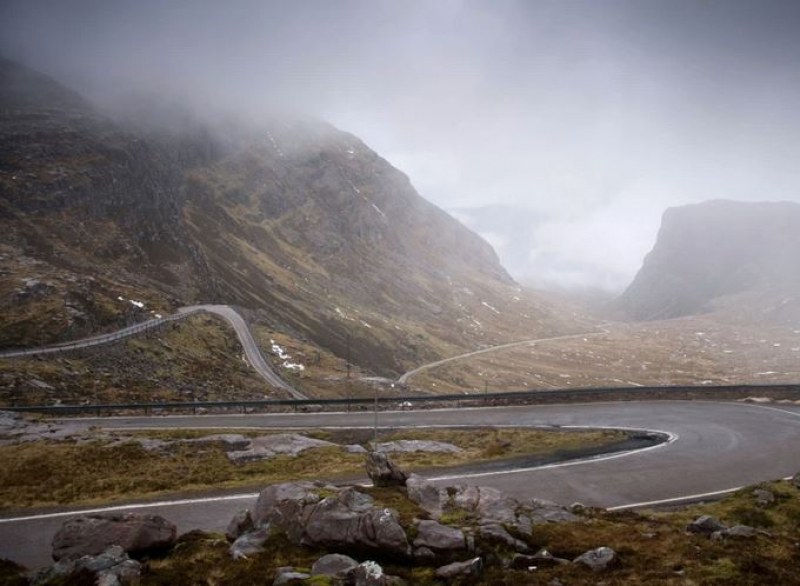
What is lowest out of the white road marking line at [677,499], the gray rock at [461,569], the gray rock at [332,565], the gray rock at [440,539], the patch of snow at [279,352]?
the white road marking line at [677,499]

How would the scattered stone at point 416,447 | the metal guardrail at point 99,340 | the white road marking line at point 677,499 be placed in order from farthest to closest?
the metal guardrail at point 99,340, the scattered stone at point 416,447, the white road marking line at point 677,499

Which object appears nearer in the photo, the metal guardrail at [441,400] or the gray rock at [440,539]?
the gray rock at [440,539]

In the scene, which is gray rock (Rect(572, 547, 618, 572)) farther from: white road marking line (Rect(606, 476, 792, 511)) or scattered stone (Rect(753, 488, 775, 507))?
scattered stone (Rect(753, 488, 775, 507))

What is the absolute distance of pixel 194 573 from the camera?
14695mm

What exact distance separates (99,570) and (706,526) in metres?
19.3

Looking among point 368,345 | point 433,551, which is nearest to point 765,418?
point 433,551

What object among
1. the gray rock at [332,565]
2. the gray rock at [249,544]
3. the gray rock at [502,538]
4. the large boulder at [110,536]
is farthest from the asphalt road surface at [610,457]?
the gray rock at [502,538]

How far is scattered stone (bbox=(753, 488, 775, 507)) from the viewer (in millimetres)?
21758

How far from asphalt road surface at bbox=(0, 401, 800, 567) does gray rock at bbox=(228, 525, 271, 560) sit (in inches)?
212

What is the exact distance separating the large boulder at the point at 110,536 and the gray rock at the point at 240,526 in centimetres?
175

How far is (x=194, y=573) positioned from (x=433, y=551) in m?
6.75

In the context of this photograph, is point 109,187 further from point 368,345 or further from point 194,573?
point 194,573

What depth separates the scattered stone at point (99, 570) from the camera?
44.8ft

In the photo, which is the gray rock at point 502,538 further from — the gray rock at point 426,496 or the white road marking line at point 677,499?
the white road marking line at point 677,499
